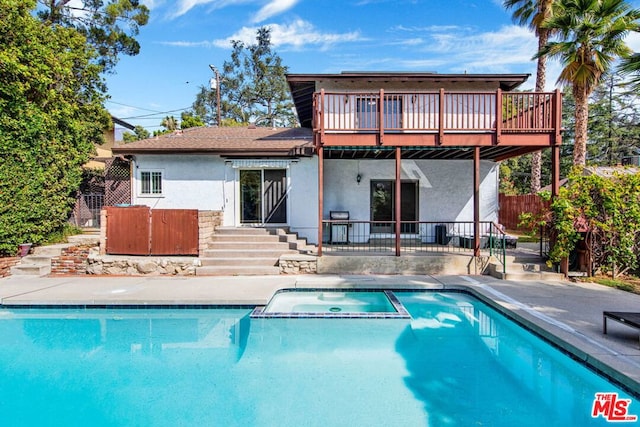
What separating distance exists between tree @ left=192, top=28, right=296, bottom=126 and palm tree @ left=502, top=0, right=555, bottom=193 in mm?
23784

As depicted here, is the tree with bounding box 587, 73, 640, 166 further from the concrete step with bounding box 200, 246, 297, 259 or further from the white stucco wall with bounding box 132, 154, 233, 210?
the white stucco wall with bounding box 132, 154, 233, 210

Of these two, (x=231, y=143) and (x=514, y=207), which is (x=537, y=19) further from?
(x=231, y=143)

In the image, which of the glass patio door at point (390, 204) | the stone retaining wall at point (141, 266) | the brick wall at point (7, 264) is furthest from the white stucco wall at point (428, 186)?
the brick wall at point (7, 264)

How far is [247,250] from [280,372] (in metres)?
6.33

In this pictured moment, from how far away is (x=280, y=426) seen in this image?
12.2ft

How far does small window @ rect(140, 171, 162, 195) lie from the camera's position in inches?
495

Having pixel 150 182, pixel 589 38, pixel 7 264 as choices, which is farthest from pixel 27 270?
pixel 589 38

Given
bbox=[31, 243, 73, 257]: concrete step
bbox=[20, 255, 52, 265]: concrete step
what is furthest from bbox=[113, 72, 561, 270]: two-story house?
bbox=[20, 255, 52, 265]: concrete step

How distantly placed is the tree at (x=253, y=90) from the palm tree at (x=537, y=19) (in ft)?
78.0

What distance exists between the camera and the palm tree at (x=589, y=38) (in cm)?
1274

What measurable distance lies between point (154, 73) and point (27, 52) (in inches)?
636

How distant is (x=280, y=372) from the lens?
193 inches

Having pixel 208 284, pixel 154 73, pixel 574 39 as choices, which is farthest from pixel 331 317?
pixel 154 73

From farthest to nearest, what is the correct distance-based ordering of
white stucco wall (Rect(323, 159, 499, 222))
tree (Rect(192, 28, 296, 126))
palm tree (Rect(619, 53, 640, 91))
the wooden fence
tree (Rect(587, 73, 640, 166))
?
tree (Rect(192, 28, 296, 126)) < tree (Rect(587, 73, 640, 166)) < the wooden fence < white stucco wall (Rect(323, 159, 499, 222)) < palm tree (Rect(619, 53, 640, 91))
